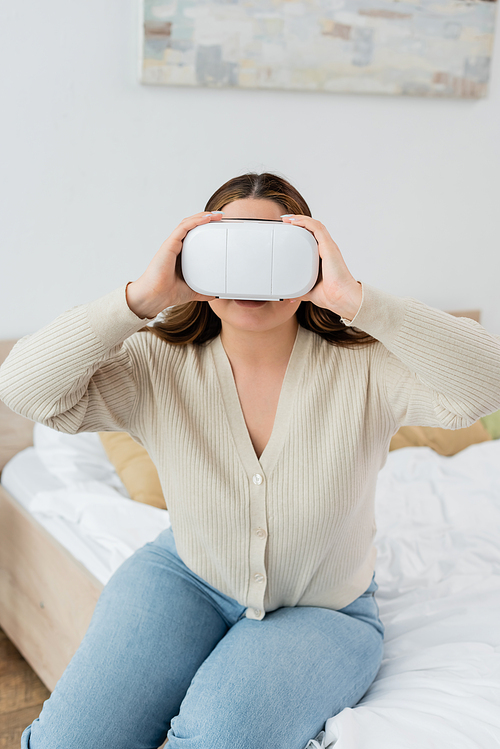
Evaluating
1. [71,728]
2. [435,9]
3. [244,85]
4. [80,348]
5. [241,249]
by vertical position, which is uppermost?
[435,9]

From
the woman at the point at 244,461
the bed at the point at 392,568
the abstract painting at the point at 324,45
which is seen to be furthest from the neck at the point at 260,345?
the abstract painting at the point at 324,45

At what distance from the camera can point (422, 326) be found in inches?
33.4

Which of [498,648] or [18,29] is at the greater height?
[18,29]

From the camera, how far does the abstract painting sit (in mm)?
1750

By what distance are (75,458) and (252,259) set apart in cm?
99

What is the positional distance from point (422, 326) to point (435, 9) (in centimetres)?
169

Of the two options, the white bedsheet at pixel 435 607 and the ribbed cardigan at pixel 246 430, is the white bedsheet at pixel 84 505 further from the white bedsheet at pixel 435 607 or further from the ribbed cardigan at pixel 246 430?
the white bedsheet at pixel 435 607

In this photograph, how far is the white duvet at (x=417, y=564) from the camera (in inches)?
33.6

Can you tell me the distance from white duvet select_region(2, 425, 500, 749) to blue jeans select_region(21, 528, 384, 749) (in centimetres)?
6

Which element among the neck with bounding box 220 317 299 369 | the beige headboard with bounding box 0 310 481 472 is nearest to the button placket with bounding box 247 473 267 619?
the neck with bounding box 220 317 299 369

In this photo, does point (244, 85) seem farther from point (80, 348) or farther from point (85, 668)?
point (85, 668)

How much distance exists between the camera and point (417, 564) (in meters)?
1.34

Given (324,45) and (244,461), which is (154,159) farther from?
(244,461)

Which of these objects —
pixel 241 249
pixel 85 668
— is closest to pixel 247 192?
pixel 241 249
